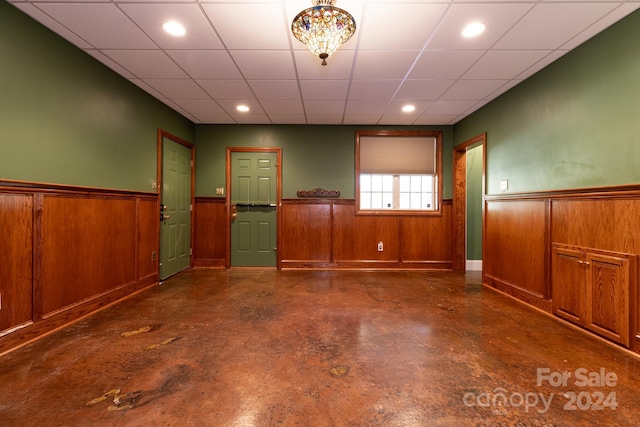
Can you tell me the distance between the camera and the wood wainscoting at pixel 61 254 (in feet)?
6.68

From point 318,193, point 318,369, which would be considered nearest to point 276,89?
point 318,193

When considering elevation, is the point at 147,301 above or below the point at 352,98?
below

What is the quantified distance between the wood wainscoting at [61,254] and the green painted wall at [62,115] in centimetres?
16

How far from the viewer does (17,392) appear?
1.56 meters

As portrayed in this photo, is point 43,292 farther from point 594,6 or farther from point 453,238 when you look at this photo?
point 453,238

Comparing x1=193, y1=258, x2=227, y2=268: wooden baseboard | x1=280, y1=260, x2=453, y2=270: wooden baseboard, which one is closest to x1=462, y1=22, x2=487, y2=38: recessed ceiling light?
x1=280, y1=260, x2=453, y2=270: wooden baseboard

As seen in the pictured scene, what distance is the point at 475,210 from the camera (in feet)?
15.8

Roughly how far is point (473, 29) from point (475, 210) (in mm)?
3309

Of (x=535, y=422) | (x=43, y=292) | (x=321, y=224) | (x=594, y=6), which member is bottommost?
(x=535, y=422)

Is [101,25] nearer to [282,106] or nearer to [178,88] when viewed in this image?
[178,88]

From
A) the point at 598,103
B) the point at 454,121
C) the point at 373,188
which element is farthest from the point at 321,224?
the point at 598,103

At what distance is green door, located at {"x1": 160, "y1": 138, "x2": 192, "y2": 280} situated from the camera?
3975 millimetres

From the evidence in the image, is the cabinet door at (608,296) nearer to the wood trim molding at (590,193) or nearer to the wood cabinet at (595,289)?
the wood cabinet at (595,289)

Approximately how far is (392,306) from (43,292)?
319 cm
